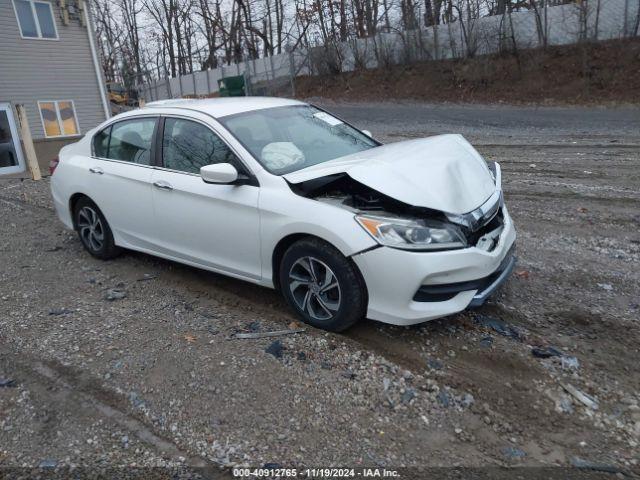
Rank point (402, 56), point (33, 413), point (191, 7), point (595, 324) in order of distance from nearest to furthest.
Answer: point (33, 413) → point (595, 324) → point (402, 56) → point (191, 7)

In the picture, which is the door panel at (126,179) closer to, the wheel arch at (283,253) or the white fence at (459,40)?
the wheel arch at (283,253)

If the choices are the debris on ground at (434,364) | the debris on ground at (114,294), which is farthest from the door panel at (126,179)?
the debris on ground at (434,364)

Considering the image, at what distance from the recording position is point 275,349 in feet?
12.5

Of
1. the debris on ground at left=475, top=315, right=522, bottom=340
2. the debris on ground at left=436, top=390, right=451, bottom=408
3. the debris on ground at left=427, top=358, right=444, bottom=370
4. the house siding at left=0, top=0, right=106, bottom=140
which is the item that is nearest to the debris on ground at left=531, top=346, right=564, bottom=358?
the debris on ground at left=475, top=315, right=522, bottom=340

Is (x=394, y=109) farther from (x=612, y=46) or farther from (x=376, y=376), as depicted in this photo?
(x=376, y=376)

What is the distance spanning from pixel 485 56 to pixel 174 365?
2632 cm

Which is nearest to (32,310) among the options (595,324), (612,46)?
(595,324)

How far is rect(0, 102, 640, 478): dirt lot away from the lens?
288cm

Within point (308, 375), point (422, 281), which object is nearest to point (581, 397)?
point (422, 281)

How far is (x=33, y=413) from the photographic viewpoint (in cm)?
328

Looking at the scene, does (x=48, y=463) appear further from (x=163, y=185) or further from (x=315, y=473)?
(x=163, y=185)

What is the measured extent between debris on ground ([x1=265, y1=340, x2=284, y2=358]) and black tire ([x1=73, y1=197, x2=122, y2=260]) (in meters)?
2.66

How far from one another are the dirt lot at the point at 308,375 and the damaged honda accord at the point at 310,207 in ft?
1.17

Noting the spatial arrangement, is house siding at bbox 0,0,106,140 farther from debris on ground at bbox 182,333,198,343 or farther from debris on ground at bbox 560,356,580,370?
debris on ground at bbox 560,356,580,370
